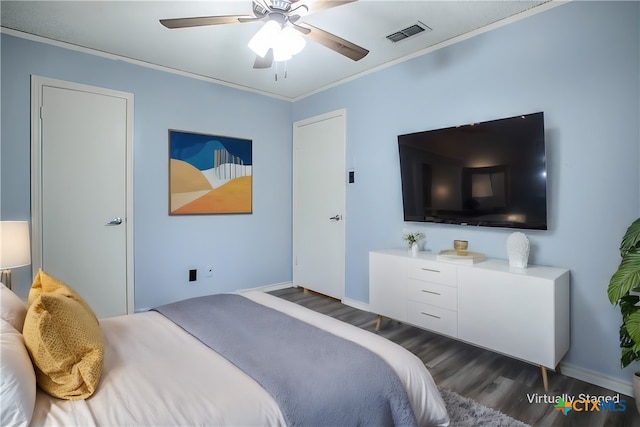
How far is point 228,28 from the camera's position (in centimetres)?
266

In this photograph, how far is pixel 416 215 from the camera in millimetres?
3062

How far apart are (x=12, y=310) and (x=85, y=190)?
1.96 m

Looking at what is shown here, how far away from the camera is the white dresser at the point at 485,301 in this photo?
81.4 inches

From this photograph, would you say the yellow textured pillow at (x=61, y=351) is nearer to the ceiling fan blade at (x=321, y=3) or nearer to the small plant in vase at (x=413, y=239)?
the ceiling fan blade at (x=321, y=3)

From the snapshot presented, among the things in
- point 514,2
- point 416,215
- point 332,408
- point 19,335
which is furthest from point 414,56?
point 19,335

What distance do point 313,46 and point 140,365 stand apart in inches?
107

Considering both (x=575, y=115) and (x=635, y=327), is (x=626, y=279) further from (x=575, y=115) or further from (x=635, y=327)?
(x=575, y=115)

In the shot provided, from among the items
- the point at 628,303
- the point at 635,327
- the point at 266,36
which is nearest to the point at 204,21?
the point at 266,36

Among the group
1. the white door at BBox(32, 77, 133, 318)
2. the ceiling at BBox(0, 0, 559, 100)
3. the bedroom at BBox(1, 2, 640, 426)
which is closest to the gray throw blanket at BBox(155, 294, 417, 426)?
the bedroom at BBox(1, 2, 640, 426)

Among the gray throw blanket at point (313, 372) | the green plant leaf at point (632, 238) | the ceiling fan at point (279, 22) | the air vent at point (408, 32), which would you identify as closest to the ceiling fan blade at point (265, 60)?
the ceiling fan at point (279, 22)

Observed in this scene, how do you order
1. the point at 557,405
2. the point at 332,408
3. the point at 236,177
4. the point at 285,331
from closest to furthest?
1. the point at 332,408
2. the point at 285,331
3. the point at 557,405
4. the point at 236,177

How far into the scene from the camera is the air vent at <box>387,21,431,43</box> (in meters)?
2.63

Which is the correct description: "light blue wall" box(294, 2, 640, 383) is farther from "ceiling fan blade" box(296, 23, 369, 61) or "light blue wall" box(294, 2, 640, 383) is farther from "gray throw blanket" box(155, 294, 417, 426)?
"gray throw blanket" box(155, 294, 417, 426)

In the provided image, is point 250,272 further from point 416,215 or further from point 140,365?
point 140,365
